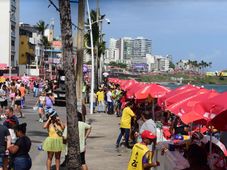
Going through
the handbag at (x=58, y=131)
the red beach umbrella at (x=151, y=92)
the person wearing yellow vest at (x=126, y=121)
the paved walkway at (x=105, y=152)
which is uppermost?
the red beach umbrella at (x=151, y=92)

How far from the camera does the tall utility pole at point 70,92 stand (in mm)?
9789

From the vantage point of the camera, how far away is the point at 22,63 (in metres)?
102

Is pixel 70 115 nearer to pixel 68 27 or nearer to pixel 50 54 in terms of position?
pixel 68 27

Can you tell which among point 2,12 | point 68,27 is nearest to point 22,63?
point 2,12

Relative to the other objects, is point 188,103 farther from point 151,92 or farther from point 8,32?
point 8,32

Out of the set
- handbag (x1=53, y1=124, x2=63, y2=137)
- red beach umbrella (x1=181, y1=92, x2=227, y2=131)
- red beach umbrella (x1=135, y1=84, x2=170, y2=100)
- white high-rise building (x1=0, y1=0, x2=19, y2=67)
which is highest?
white high-rise building (x1=0, y1=0, x2=19, y2=67)

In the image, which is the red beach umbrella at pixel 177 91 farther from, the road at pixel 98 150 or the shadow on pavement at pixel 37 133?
the shadow on pavement at pixel 37 133

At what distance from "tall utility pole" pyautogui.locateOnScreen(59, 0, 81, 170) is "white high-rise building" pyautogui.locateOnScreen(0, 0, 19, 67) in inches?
2798

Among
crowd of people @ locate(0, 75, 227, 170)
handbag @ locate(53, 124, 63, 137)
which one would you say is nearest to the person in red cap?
crowd of people @ locate(0, 75, 227, 170)

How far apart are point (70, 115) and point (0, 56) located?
244 feet

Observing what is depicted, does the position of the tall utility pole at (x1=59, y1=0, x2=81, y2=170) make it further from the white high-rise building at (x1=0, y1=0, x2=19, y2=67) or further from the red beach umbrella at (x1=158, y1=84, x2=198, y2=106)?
the white high-rise building at (x1=0, y1=0, x2=19, y2=67)

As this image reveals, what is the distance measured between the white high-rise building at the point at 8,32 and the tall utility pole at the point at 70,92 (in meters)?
71.1

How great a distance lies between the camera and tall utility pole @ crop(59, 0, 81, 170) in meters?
9.79

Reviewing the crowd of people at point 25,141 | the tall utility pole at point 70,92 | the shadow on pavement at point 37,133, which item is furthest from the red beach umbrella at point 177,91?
the shadow on pavement at point 37,133
